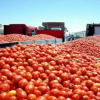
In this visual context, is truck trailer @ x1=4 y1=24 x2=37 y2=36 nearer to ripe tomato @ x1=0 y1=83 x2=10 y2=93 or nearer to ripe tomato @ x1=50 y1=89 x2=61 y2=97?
ripe tomato @ x1=0 y1=83 x2=10 y2=93

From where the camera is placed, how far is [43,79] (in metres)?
A: 2.87

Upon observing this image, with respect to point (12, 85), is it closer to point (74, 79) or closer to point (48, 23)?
point (74, 79)

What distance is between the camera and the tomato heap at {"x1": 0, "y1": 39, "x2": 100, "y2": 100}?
232cm

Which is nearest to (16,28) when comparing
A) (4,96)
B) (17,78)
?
(17,78)

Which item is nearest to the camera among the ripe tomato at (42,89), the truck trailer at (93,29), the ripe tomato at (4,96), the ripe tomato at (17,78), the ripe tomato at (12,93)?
the ripe tomato at (4,96)

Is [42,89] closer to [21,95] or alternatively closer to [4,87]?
[21,95]

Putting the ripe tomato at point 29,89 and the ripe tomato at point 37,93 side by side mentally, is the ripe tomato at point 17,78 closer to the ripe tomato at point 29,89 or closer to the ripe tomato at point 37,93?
the ripe tomato at point 29,89

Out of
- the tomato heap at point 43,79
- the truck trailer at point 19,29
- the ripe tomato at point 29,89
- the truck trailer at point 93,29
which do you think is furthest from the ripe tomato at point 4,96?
the truck trailer at point 93,29

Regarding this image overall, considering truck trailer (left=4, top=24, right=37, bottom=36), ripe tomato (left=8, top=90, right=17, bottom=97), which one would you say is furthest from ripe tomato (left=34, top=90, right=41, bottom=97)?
truck trailer (left=4, top=24, right=37, bottom=36)

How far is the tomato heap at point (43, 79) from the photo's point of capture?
2320 millimetres

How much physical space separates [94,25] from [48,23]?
6160mm

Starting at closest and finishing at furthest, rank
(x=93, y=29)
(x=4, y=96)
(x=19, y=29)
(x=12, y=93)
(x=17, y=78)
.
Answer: (x=4, y=96) < (x=12, y=93) < (x=17, y=78) < (x=19, y=29) < (x=93, y=29)

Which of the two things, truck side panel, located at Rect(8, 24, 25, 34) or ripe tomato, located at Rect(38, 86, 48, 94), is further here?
truck side panel, located at Rect(8, 24, 25, 34)

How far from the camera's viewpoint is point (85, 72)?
3430 mm
